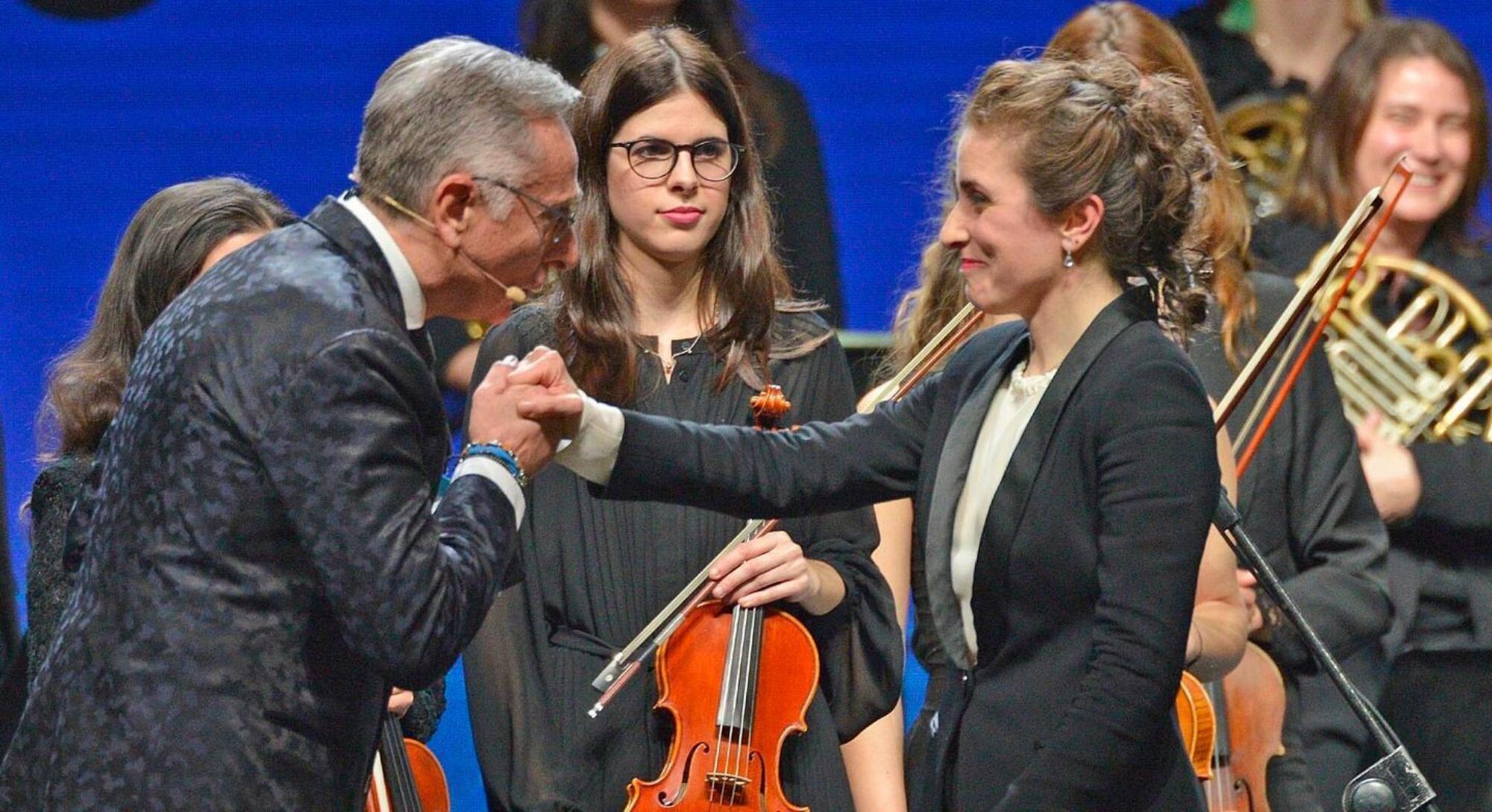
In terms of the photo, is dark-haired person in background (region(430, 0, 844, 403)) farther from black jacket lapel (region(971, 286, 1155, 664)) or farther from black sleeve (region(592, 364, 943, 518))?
→ black jacket lapel (region(971, 286, 1155, 664))

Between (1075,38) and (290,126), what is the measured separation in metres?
1.96

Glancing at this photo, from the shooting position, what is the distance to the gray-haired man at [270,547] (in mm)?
1964

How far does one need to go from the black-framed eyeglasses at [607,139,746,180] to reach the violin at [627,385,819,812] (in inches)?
17.7

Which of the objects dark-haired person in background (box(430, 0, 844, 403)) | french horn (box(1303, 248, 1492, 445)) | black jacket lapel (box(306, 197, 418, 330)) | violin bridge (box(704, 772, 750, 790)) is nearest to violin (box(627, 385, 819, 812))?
violin bridge (box(704, 772, 750, 790))

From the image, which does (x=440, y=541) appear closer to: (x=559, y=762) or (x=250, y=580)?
(x=250, y=580)

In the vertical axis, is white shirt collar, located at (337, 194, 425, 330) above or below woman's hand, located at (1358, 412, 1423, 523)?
above

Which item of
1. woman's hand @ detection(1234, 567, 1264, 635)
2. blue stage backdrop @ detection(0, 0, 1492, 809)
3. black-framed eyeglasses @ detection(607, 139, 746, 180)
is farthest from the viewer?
blue stage backdrop @ detection(0, 0, 1492, 809)

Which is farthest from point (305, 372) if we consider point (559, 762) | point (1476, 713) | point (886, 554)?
point (1476, 713)

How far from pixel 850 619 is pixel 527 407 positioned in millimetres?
878

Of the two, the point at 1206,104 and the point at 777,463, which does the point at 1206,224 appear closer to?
the point at 1206,104

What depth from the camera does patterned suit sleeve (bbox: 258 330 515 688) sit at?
1.95 m

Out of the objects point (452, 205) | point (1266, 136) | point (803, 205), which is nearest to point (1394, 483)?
point (1266, 136)

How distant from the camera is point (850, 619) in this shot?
2.94 metres

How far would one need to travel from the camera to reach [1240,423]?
11.1 ft
